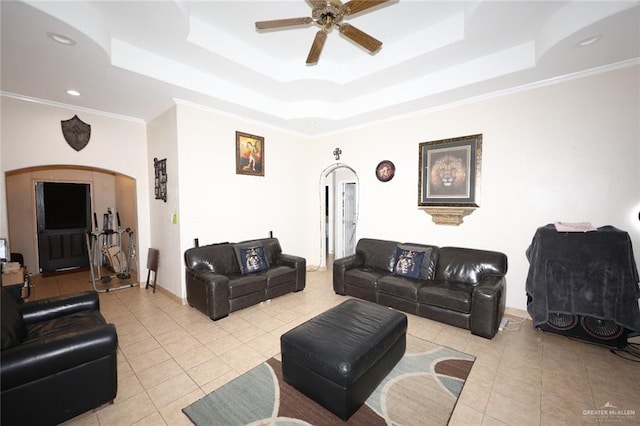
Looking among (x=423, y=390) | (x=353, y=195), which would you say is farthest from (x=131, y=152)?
(x=423, y=390)

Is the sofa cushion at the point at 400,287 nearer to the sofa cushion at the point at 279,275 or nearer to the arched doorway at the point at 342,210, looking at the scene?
the sofa cushion at the point at 279,275

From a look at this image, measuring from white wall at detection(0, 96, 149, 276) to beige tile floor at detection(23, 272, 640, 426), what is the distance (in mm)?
2179

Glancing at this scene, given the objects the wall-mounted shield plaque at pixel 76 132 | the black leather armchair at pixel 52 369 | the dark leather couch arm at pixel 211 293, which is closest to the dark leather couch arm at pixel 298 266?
the dark leather couch arm at pixel 211 293

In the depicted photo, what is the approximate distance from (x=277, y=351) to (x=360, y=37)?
322 cm

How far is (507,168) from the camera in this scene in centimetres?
359

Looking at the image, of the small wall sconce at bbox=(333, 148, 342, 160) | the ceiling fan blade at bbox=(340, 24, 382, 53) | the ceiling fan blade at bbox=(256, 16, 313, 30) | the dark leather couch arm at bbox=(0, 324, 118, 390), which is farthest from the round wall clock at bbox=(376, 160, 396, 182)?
the dark leather couch arm at bbox=(0, 324, 118, 390)

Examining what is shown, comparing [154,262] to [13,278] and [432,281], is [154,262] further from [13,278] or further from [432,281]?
[432,281]

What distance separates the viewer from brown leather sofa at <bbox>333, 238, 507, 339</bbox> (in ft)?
9.90

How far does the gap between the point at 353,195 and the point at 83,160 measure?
5.65m

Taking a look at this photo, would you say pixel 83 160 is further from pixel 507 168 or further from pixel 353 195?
pixel 507 168

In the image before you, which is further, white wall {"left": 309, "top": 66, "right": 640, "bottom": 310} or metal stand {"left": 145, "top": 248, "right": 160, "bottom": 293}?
metal stand {"left": 145, "top": 248, "right": 160, "bottom": 293}

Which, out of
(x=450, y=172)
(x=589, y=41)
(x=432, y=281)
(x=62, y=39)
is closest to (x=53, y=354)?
(x=62, y=39)

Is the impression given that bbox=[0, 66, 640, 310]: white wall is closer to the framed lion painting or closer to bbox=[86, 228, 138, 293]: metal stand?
the framed lion painting

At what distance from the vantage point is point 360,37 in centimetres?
238
